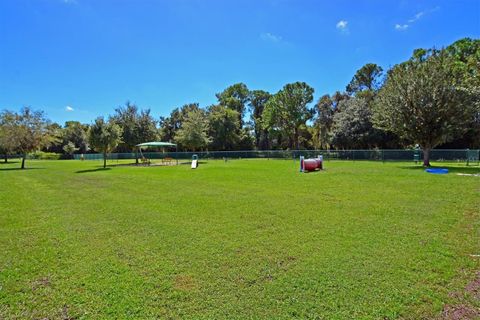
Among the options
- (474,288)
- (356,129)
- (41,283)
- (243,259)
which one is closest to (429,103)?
(356,129)

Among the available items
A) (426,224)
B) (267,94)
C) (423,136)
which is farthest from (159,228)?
(267,94)

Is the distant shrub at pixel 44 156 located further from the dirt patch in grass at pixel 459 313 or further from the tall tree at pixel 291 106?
the dirt patch in grass at pixel 459 313

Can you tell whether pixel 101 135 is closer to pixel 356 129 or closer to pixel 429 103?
pixel 429 103

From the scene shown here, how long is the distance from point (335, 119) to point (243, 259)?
37989 millimetres

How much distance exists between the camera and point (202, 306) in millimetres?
3084

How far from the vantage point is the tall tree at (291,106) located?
153 ft

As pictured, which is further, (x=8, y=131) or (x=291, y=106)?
(x=291, y=106)

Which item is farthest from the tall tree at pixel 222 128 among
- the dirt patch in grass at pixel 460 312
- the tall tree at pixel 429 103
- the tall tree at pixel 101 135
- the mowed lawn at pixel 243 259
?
the dirt patch in grass at pixel 460 312

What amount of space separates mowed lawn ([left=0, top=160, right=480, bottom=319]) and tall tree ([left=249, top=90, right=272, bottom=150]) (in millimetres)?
52284

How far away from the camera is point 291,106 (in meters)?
46.7

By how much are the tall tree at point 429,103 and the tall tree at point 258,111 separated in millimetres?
39561

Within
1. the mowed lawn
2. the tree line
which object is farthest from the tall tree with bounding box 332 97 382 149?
the mowed lawn

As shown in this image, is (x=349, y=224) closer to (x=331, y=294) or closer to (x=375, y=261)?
(x=375, y=261)

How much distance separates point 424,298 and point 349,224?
2812 millimetres
